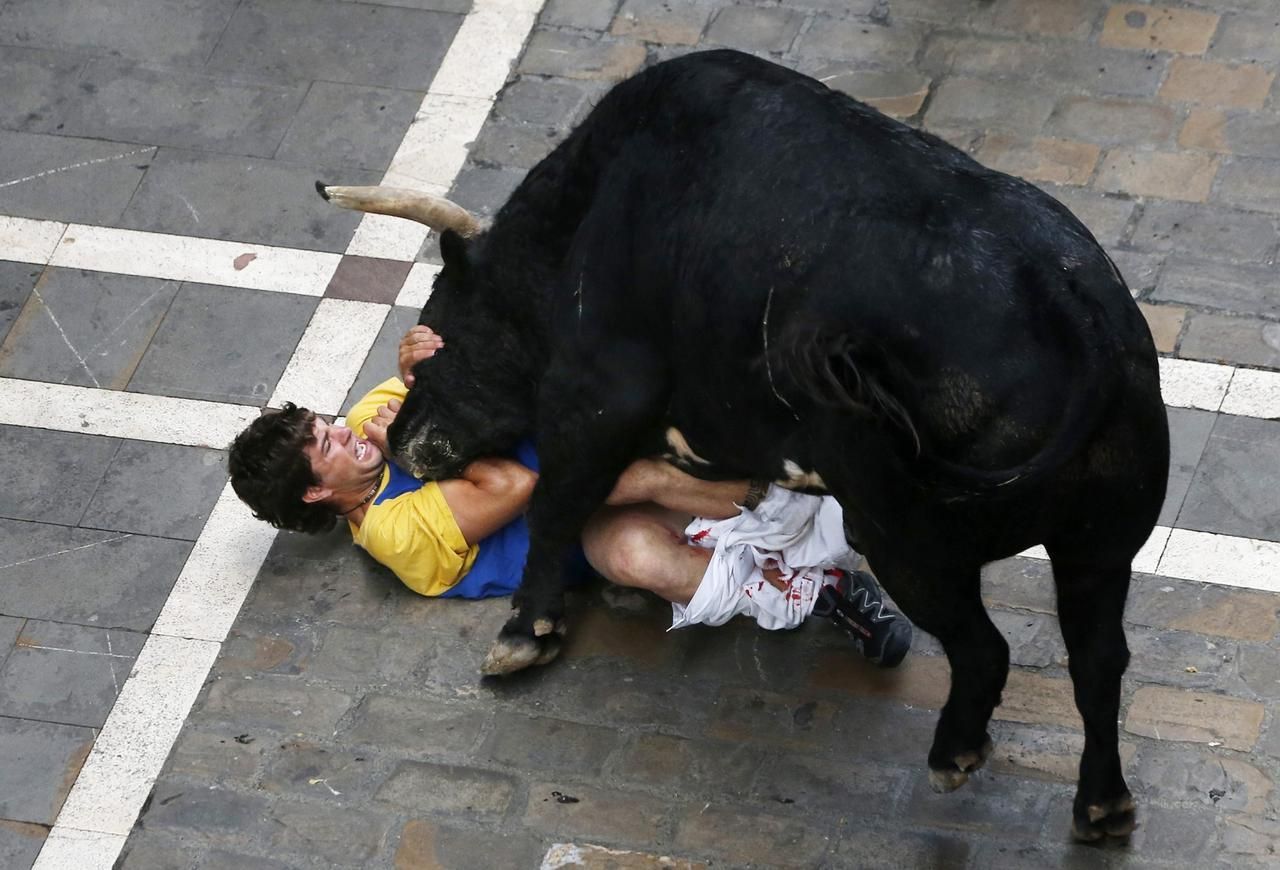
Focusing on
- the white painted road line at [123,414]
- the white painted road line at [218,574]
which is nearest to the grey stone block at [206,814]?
the white painted road line at [218,574]

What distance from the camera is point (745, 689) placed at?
5023 mm

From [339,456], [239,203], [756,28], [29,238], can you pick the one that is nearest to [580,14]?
[756,28]

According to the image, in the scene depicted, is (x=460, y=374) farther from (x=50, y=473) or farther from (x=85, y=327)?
(x=85, y=327)

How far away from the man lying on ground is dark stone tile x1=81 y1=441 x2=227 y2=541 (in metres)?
0.40

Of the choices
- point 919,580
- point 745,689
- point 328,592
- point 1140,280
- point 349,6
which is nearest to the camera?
point 919,580

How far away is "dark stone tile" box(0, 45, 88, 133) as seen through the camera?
24.3ft

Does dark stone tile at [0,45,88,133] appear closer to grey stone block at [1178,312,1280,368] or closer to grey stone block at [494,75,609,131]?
grey stone block at [494,75,609,131]

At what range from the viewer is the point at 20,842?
16.0ft

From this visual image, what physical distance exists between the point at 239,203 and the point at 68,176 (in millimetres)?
792

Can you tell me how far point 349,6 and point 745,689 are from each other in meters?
4.10

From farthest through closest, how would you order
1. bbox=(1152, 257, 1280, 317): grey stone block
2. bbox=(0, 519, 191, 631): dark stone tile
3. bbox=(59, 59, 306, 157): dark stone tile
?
bbox=(59, 59, 306, 157): dark stone tile
bbox=(1152, 257, 1280, 317): grey stone block
bbox=(0, 519, 191, 631): dark stone tile

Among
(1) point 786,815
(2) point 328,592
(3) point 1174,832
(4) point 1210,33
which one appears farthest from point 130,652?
(4) point 1210,33

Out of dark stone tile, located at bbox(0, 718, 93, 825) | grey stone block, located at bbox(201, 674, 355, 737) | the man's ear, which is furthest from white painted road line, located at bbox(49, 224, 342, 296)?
dark stone tile, located at bbox(0, 718, 93, 825)

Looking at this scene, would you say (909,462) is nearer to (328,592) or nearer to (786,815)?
(786,815)
